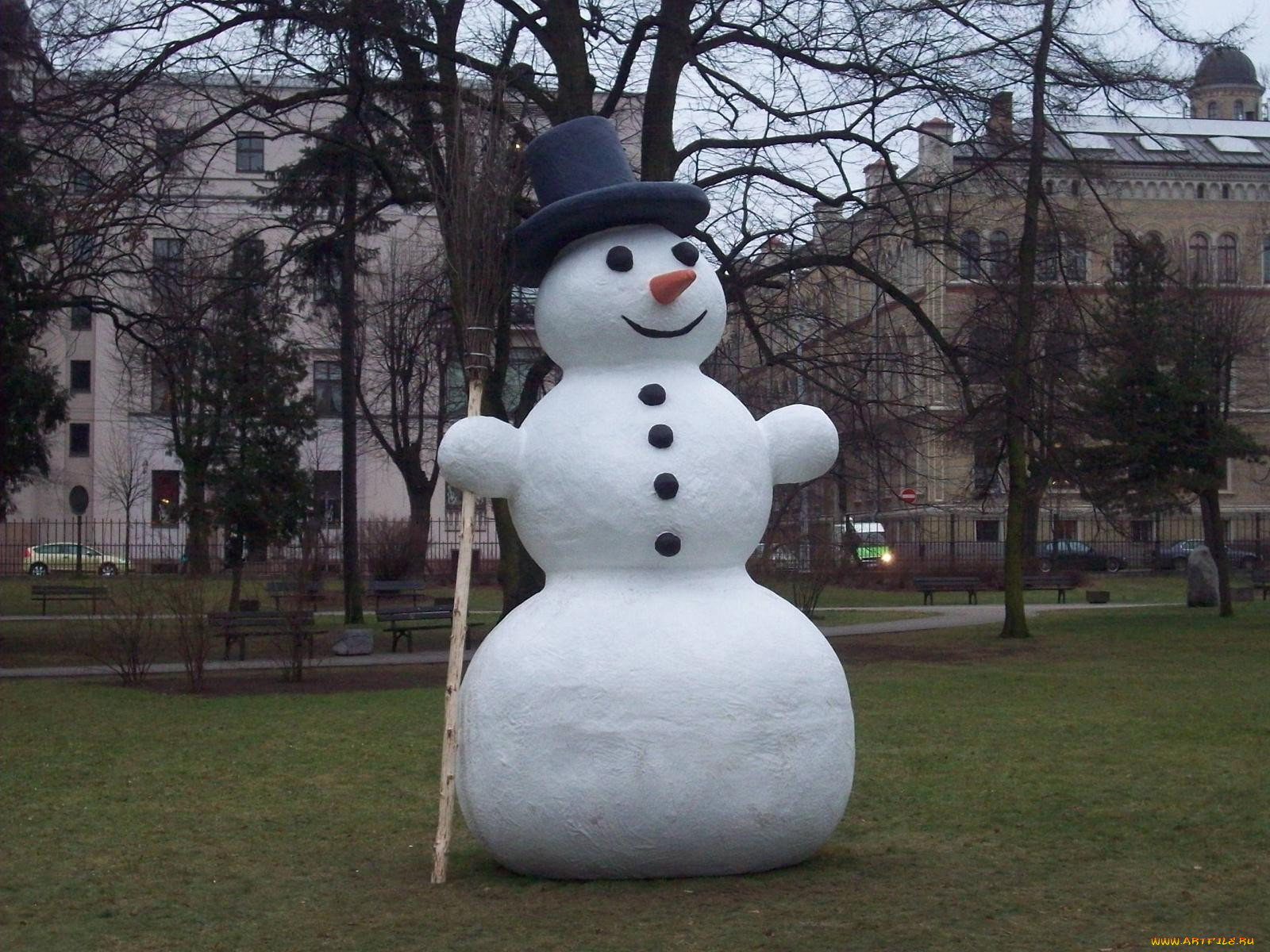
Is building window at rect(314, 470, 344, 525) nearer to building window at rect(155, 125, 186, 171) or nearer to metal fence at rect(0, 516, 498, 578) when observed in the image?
metal fence at rect(0, 516, 498, 578)

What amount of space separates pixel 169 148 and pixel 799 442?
1041 cm

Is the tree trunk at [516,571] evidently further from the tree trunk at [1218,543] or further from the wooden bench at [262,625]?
the tree trunk at [1218,543]

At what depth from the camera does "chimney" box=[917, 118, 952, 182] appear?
58.1ft

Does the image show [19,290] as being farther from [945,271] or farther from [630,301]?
[630,301]

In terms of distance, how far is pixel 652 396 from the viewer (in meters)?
7.15

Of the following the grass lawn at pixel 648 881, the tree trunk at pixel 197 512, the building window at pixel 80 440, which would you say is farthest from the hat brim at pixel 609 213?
the building window at pixel 80 440

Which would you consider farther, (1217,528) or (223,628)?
(1217,528)

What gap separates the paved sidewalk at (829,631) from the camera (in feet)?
65.0

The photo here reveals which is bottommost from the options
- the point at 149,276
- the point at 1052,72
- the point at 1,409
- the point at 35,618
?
the point at 35,618

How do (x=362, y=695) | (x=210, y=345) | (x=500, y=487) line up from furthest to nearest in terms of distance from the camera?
(x=210, y=345), (x=362, y=695), (x=500, y=487)

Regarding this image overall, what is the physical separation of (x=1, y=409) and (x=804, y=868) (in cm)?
1819

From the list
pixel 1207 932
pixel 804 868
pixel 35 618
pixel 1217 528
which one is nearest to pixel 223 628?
pixel 35 618

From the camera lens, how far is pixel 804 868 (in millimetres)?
7359

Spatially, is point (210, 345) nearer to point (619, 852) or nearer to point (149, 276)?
point (149, 276)
